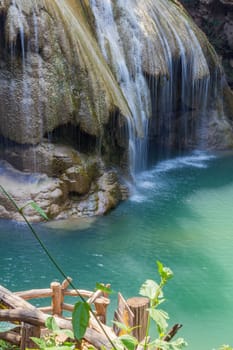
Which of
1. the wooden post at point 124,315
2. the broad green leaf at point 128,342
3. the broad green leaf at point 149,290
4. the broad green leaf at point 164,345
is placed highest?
the broad green leaf at point 149,290

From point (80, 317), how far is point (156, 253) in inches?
235

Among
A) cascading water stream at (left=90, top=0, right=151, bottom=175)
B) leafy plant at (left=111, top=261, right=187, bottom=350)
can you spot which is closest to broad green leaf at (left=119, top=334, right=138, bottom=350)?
leafy plant at (left=111, top=261, right=187, bottom=350)

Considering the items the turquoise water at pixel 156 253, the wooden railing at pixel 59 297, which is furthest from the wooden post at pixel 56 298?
the turquoise water at pixel 156 253

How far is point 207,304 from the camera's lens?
247 inches

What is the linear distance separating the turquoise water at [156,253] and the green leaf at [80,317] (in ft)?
12.9

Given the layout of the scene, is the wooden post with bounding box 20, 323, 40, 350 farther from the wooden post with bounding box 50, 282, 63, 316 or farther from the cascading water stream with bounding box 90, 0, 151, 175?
the cascading water stream with bounding box 90, 0, 151, 175

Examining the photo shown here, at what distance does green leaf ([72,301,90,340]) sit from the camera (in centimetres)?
176

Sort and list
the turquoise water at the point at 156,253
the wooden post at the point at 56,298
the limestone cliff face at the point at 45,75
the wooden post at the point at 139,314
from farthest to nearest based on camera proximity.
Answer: the limestone cliff face at the point at 45,75 < the turquoise water at the point at 156,253 < the wooden post at the point at 56,298 < the wooden post at the point at 139,314

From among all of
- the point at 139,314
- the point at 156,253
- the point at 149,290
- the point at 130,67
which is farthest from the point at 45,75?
the point at 149,290

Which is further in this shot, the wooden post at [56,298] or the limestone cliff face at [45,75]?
the limestone cliff face at [45,75]

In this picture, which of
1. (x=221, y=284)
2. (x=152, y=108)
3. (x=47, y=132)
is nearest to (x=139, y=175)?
(x=152, y=108)

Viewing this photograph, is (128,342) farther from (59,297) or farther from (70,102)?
(70,102)

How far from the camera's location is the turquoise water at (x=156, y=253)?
6199mm

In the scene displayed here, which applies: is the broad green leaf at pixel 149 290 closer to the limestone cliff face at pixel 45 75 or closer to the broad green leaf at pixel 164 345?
the broad green leaf at pixel 164 345
